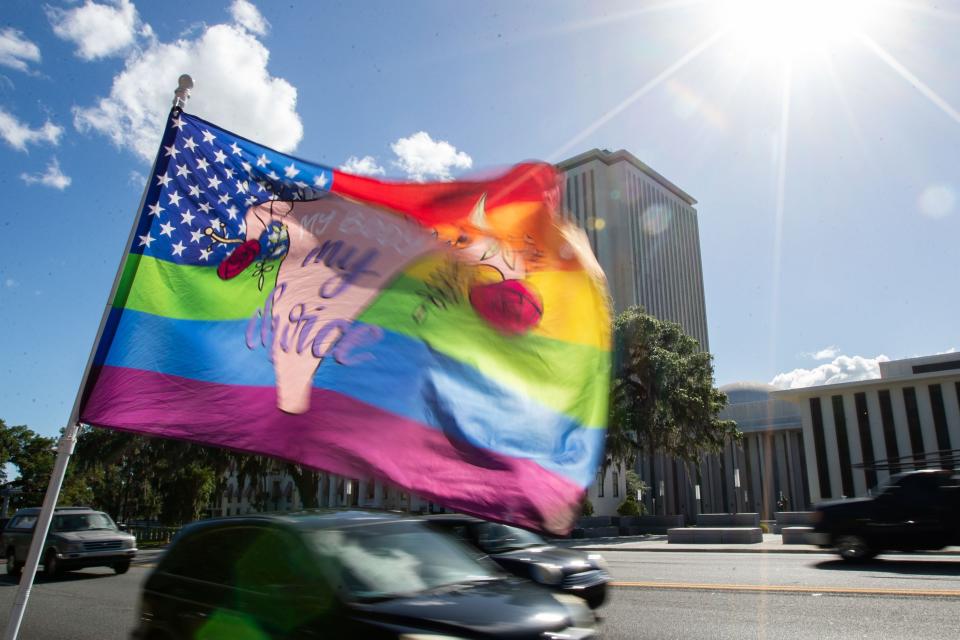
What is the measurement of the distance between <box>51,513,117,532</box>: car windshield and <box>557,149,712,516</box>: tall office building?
10653 centimetres

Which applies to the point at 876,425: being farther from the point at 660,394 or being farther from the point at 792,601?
the point at 792,601

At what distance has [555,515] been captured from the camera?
18.6 feet

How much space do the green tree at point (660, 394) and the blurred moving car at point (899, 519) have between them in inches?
1097

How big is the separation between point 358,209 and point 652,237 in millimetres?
135096

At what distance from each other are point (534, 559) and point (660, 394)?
35854mm

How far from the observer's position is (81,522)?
17.7 m

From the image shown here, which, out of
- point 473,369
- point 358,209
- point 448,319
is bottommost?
point 473,369

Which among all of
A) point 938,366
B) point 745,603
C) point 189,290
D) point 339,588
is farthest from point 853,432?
point 339,588

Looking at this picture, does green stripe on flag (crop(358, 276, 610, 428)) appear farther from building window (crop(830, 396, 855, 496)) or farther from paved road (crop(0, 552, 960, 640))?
building window (crop(830, 396, 855, 496))

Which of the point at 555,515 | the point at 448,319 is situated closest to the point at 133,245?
the point at 448,319

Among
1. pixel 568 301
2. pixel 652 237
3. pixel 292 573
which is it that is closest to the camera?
pixel 292 573

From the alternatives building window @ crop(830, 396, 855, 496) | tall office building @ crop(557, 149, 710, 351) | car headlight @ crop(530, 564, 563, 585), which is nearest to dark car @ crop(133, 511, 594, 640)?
car headlight @ crop(530, 564, 563, 585)

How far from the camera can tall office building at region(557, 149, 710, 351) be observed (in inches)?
5064

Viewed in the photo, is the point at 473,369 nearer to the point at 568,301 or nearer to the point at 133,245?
the point at 568,301
